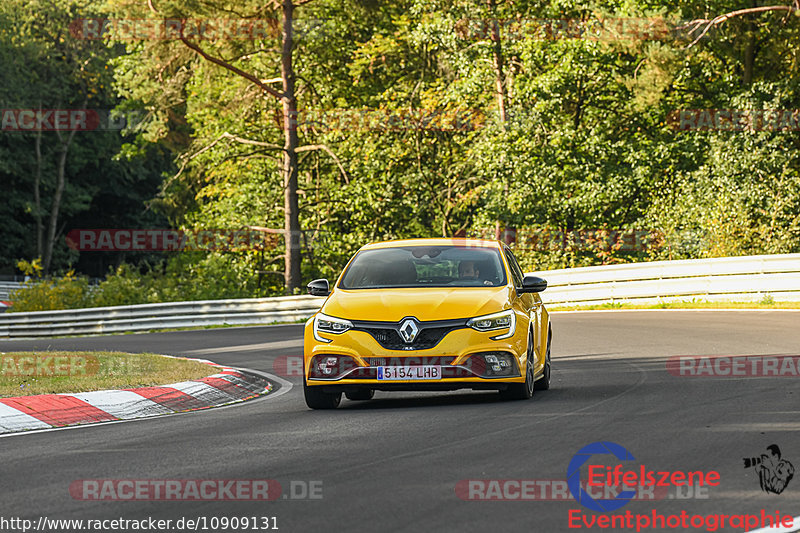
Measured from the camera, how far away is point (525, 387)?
11.1m

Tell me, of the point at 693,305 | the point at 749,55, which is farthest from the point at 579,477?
the point at 749,55

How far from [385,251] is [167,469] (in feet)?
16.7

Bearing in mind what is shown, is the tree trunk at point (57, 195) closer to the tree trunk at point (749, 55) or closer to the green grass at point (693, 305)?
the tree trunk at point (749, 55)

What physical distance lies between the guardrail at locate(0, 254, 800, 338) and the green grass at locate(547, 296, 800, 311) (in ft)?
0.74

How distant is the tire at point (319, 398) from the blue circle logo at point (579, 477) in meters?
3.54

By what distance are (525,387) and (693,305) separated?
1739 cm

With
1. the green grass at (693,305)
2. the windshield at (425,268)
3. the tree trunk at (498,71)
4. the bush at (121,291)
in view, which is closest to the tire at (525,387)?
the windshield at (425,268)

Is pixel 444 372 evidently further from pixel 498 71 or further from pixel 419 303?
pixel 498 71

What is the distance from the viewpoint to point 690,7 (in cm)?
3912

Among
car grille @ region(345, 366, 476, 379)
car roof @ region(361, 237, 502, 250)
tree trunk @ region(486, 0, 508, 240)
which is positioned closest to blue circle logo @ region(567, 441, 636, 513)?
car grille @ region(345, 366, 476, 379)

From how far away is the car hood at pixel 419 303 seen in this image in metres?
10.7

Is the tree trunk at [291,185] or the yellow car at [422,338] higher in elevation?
the tree trunk at [291,185]

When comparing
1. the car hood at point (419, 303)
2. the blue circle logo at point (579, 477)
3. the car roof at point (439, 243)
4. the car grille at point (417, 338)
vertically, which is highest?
the car roof at point (439, 243)

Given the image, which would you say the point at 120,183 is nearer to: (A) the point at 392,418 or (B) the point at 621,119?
(B) the point at 621,119
